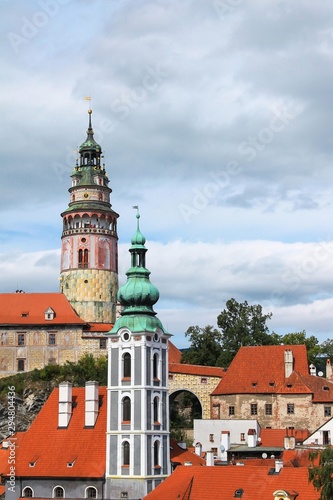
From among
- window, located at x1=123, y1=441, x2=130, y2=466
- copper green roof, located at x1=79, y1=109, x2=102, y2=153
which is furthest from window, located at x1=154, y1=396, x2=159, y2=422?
copper green roof, located at x1=79, y1=109, x2=102, y2=153

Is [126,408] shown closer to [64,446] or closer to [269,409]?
[64,446]

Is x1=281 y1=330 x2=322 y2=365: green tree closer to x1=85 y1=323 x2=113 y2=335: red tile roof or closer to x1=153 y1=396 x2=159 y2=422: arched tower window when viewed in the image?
x1=85 y1=323 x2=113 y2=335: red tile roof

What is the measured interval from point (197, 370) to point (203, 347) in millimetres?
7455

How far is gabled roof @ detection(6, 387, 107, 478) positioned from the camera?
45.3 meters

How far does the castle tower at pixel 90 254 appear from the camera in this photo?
7750 centimetres

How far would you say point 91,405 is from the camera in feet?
154

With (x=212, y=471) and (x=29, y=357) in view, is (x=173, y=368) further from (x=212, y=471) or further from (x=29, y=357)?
(x=212, y=471)

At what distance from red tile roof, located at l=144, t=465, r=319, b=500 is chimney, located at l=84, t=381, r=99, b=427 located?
6.27 meters

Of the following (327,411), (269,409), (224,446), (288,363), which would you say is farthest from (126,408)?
(288,363)

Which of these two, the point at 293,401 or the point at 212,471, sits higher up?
the point at 293,401

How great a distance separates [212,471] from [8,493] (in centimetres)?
1071

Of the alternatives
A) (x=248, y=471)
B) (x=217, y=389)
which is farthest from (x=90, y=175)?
(x=248, y=471)

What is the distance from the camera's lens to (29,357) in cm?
7506

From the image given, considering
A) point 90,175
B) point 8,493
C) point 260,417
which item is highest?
point 90,175
